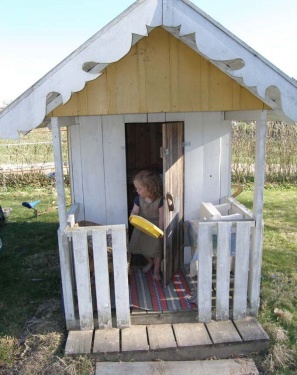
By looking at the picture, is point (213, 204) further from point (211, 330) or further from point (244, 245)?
point (211, 330)

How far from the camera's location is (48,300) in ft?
14.4

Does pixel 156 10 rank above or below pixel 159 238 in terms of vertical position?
above

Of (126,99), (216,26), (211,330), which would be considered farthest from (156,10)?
(211,330)

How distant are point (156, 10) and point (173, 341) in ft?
9.31

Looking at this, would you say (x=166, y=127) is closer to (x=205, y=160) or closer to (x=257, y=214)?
(x=205, y=160)

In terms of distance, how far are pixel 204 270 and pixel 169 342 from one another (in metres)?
0.74

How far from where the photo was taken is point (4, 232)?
7203 mm

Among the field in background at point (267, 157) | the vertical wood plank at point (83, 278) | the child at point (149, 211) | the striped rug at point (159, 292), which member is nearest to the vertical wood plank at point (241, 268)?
the striped rug at point (159, 292)

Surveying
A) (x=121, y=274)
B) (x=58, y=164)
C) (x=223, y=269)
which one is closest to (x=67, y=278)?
(x=121, y=274)

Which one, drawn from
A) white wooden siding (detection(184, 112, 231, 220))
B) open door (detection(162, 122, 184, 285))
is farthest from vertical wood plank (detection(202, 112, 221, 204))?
open door (detection(162, 122, 184, 285))

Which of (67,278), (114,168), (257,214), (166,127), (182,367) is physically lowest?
(182,367)

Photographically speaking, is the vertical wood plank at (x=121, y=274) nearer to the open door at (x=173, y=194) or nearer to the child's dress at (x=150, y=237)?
the open door at (x=173, y=194)

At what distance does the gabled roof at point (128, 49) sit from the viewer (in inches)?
105

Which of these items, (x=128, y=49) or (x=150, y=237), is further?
(x=150, y=237)
